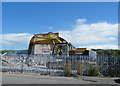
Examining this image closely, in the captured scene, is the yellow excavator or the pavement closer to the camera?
the pavement

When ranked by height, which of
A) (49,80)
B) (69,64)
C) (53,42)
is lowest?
(49,80)

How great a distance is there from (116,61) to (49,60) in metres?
6.60

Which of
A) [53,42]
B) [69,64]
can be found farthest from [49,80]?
[53,42]

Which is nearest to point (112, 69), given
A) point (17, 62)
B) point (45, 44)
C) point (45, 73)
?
point (45, 73)

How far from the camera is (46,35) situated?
48.4 m

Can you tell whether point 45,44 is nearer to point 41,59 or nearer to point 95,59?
point 41,59

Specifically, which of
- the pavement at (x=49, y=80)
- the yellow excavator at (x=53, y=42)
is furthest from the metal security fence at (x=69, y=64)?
the yellow excavator at (x=53, y=42)

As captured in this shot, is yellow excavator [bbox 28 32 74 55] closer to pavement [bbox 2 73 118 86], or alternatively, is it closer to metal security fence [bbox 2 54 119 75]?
metal security fence [bbox 2 54 119 75]

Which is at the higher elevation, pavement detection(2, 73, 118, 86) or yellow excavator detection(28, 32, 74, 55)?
yellow excavator detection(28, 32, 74, 55)

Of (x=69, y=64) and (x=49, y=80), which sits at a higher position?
(x=69, y=64)

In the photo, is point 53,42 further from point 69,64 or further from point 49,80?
point 49,80

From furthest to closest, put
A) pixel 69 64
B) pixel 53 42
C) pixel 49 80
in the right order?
1. pixel 53 42
2. pixel 69 64
3. pixel 49 80

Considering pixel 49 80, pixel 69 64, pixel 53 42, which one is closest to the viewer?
pixel 49 80

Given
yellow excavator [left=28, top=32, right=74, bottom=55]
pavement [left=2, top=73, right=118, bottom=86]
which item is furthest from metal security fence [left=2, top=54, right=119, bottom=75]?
yellow excavator [left=28, top=32, right=74, bottom=55]
